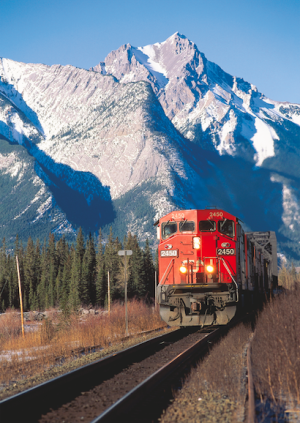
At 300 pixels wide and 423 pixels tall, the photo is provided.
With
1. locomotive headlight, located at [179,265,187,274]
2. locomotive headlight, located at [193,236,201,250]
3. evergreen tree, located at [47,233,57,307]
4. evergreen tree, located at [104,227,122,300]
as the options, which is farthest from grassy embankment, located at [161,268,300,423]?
evergreen tree, located at [47,233,57,307]

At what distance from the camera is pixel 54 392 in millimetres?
9703

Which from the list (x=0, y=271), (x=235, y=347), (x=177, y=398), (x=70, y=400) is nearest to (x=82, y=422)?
(x=70, y=400)

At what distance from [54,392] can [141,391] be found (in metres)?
1.98

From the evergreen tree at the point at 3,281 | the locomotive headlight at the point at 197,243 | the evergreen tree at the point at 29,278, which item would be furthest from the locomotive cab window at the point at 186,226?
the evergreen tree at the point at 29,278

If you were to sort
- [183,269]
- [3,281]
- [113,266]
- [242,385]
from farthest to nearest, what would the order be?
[3,281]
[113,266]
[183,269]
[242,385]

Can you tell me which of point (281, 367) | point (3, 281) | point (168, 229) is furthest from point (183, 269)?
point (3, 281)

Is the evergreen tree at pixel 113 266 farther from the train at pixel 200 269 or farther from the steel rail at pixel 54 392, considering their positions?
the steel rail at pixel 54 392

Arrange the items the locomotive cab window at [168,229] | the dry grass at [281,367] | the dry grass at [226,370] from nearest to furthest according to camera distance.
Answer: the dry grass at [281,367] → the dry grass at [226,370] → the locomotive cab window at [168,229]

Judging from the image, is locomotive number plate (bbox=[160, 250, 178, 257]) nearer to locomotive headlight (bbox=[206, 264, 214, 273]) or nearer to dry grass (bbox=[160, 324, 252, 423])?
locomotive headlight (bbox=[206, 264, 214, 273])

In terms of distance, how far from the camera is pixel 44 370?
1313 centimetres

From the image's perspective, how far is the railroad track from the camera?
812cm

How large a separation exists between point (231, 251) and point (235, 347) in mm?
5448

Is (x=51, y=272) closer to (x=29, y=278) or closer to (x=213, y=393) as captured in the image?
(x=29, y=278)

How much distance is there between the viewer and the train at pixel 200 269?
755 inches
